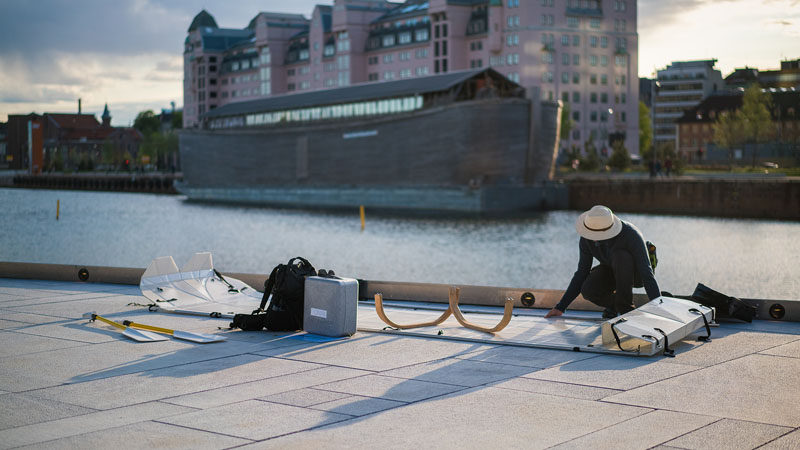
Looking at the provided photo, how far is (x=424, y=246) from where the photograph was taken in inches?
2239

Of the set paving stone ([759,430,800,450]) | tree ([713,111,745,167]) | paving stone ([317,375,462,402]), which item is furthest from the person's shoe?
tree ([713,111,745,167])

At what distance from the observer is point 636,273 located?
1062 centimetres

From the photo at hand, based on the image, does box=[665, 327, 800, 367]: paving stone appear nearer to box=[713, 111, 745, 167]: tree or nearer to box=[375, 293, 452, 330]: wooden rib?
box=[375, 293, 452, 330]: wooden rib

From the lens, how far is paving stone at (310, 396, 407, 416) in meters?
6.81

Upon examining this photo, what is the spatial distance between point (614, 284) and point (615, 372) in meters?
2.79

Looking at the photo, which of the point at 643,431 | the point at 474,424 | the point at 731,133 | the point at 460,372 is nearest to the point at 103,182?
the point at 731,133

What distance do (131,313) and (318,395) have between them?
17.2ft

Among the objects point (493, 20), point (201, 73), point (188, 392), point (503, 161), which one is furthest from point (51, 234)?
point (201, 73)

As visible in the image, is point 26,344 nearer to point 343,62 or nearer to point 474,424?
point 474,424

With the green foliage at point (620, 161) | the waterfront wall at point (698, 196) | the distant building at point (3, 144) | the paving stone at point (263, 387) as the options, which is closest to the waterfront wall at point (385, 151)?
the waterfront wall at point (698, 196)

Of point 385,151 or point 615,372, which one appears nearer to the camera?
point 615,372

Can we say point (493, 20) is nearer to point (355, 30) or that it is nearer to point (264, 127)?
point (355, 30)

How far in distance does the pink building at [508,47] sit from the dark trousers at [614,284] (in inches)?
4588

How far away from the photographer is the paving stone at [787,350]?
8906 millimetres
